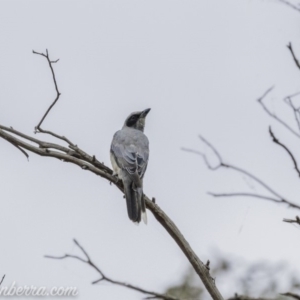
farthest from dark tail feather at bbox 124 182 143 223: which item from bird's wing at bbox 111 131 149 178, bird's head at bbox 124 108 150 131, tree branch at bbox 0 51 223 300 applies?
bird's head at bbox 124 108 150 131

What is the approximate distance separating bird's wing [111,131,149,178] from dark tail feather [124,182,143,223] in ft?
1.27

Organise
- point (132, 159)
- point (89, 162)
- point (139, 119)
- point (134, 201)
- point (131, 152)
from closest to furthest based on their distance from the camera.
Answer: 1. point (89, 162)
2. point (134, 201)
3. point (132, 159)
4. point (131, 152)
5. point (139, 119)

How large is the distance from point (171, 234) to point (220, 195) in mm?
411

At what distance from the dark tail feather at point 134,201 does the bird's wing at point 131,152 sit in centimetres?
39

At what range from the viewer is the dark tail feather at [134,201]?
6082 millimetres

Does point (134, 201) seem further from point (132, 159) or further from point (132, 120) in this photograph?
point (132, 120)

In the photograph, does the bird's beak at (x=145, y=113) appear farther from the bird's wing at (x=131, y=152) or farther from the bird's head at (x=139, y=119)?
the bird's wing at (x=131, y=152)

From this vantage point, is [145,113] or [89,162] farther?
[145,113]

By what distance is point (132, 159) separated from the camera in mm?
7285

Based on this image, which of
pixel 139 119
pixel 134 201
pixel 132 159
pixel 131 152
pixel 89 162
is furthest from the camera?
pixel 139 119

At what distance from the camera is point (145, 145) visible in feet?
26.0

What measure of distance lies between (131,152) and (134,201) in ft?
4.40

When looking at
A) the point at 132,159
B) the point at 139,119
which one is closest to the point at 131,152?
the point at 132,159

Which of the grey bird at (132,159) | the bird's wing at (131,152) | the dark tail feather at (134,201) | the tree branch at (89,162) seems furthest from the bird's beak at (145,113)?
the tree branch at (89,162)
